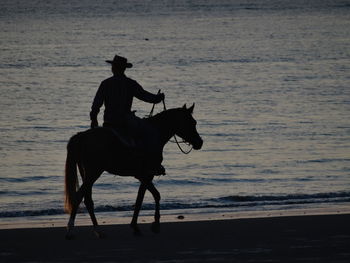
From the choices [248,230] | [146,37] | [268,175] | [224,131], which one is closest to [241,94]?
[224,131]

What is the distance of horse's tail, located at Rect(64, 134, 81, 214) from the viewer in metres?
12.2

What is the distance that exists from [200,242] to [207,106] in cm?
2834

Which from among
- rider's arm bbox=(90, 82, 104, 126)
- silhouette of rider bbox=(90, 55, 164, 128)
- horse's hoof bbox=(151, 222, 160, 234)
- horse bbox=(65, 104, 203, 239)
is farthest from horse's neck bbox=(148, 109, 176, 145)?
horse's hoof bbox=(151, 222, 160, 234)

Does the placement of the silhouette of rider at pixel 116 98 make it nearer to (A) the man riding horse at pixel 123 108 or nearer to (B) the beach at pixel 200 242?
(A) the man riding horse at pixel 123 108

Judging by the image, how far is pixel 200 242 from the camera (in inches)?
460

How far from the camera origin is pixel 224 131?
3105cm

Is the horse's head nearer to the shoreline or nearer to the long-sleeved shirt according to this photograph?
the long-sleeved shirt

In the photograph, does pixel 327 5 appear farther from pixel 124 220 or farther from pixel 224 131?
pixel 124 220

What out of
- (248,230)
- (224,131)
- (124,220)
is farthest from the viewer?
(224,131)

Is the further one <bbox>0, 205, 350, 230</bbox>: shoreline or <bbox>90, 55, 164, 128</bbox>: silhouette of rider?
<bbox>0, 205, 350, 230</bbox>: shoreline

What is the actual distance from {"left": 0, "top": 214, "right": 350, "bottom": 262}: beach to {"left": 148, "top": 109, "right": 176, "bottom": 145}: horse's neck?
1322 millimetres

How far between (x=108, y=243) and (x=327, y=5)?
481 feet

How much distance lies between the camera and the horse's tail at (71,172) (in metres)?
12.2

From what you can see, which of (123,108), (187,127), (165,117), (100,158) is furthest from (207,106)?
(100,158)
